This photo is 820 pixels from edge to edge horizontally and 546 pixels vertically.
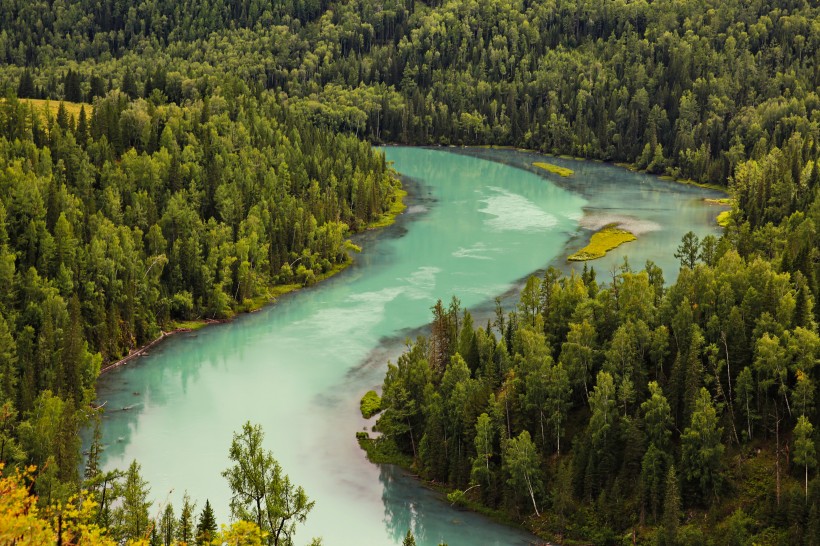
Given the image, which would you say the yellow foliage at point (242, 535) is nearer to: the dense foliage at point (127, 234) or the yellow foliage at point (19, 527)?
the yellow foliage at point (19, 527)

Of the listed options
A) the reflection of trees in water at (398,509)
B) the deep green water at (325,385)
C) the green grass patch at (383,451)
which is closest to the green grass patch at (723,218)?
the deep green water at (325,385)

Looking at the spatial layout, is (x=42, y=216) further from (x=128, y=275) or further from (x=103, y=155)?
(x=103, y=155)

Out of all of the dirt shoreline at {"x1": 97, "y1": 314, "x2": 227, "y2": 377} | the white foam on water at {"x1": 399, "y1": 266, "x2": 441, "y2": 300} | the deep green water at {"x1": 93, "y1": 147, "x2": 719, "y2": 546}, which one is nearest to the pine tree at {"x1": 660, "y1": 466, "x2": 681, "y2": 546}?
the deep green water at {"x1": 93, "y1": 147, "x2": 719, "y2": 546}

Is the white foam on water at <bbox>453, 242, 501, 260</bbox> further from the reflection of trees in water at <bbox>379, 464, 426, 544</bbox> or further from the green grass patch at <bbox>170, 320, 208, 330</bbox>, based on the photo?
the reflection of trees in water at <bbox>379, 464, 426, 544</bbox>

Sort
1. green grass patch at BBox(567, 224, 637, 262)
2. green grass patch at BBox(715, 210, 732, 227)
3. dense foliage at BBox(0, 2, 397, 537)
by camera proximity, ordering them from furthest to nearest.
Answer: green grass patch at BBox(715, 210, 732, 227), green grass patch at BBox(567, 224, 637, 262), dense foliage at BBox(0, 2, 397, 537)

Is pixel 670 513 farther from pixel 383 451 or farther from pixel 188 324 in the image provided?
pixel 188 324

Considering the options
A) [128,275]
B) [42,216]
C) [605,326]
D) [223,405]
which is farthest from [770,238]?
[42,216]
